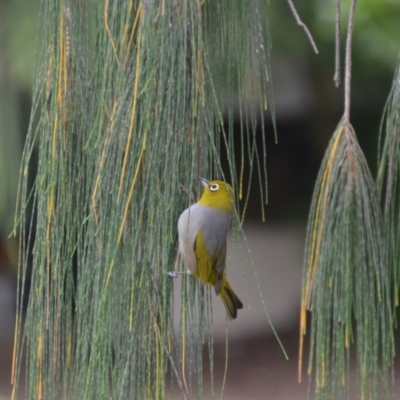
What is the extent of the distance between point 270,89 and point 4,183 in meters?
1.37

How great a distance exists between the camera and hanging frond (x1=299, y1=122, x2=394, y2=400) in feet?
2.73

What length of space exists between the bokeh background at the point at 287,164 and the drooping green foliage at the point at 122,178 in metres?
1.37

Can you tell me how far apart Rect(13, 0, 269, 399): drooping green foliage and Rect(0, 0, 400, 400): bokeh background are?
4.51 ft

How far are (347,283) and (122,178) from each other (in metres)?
0.30

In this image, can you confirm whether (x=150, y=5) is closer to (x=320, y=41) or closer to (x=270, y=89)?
(x=270, y=89)

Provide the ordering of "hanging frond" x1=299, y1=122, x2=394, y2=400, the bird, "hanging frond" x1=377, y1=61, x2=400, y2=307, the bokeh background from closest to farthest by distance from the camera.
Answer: "hanging frond" x1=299, y1=122, x2=394, y2=400 < "hanging frond" x1=377, y1=61, x2=400, y2=307 < the bird < the bokeh background

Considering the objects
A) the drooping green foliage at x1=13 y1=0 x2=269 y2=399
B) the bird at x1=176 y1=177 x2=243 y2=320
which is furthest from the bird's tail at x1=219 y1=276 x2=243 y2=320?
the drooping green foliage at x1=13 y1=0 x2=269 y2=399

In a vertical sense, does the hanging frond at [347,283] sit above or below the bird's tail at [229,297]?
above

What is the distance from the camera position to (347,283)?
836 mm

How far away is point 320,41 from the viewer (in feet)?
12.0

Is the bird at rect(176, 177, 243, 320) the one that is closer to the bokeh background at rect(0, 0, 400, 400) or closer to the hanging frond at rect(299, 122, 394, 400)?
the hanging frond at rect(299, 122, 394, 400)

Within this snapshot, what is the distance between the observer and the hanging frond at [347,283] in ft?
2.73

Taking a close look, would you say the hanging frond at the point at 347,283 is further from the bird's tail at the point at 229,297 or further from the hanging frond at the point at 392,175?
the bird's tail at the point at 229,297

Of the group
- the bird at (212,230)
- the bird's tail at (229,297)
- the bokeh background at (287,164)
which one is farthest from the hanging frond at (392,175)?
the bokeh background at (287,164)
